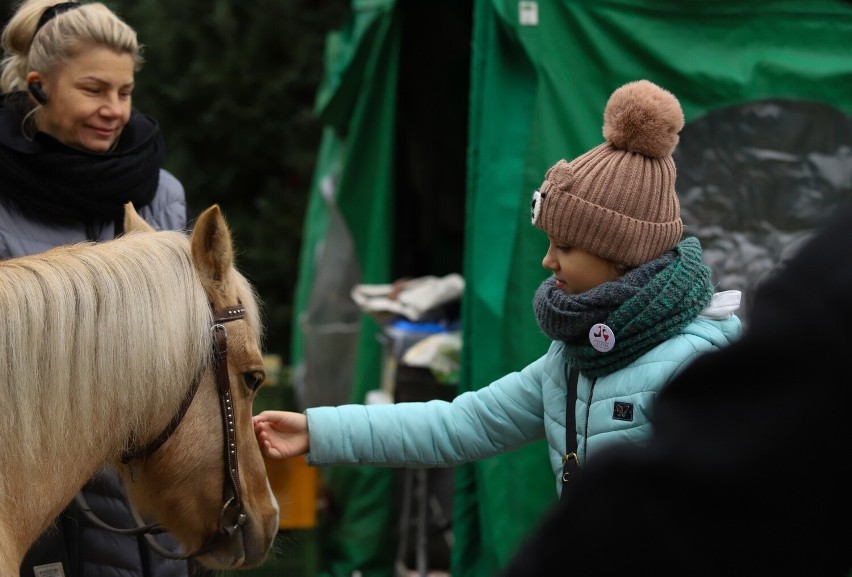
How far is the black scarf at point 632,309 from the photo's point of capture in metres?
1.85

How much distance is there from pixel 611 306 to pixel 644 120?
0.36 m

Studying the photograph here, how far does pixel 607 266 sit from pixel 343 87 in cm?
341

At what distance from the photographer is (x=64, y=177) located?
89.2 inches

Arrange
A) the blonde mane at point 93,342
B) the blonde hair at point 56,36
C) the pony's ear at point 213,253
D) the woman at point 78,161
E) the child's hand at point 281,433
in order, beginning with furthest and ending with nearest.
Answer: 1. the blonde hair at point 56,36
2. the woman at point 78,161
3. the child's hand at point 281,433
4. the pony's ear at point 213,253
5. the blonde mane at point 93,342

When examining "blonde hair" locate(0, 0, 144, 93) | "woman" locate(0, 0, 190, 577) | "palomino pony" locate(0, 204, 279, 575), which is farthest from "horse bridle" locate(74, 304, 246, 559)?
"blonde hair" locate(0, 0, 144, 93)

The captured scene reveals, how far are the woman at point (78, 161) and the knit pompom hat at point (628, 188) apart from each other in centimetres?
104

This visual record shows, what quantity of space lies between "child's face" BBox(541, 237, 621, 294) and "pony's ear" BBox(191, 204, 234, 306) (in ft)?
2.17

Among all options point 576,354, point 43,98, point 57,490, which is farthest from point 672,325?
point 43,98

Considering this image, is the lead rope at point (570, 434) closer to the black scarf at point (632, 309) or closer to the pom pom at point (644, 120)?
the black scarf at point (632, 309)


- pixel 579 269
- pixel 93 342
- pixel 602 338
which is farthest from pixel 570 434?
pixel 93 342

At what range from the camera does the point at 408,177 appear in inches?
211

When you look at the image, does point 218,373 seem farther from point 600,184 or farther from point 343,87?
point 343,87

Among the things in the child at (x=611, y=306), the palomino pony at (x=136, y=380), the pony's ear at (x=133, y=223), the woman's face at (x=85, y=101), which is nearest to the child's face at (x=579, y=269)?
the child at (x=611, y=306)

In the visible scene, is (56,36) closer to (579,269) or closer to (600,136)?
(579,269)
